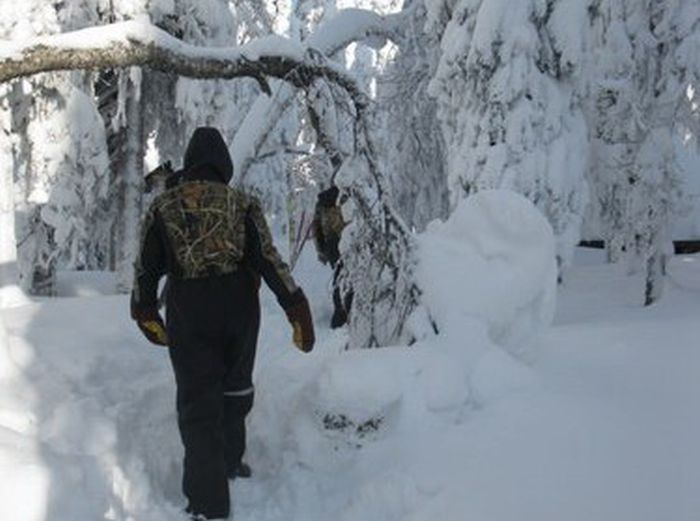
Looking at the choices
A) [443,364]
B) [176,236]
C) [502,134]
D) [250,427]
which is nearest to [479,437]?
→ [443,364]

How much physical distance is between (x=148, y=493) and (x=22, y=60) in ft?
8.17

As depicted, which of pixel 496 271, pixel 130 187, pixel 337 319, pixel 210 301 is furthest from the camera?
pixel 130 187

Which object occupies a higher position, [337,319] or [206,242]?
[206,242]

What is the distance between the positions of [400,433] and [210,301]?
1.20 meters

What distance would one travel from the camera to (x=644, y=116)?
1147 centimetres

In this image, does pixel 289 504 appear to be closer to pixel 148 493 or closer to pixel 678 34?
pixel 148 493

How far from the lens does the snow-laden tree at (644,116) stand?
10.8 metres

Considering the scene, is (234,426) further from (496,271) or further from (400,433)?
(496,271)

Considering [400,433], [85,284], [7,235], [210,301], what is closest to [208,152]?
[210,301]

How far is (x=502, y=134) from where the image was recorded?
9.03 meters

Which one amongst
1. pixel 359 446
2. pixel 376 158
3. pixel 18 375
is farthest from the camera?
pixel 376 158

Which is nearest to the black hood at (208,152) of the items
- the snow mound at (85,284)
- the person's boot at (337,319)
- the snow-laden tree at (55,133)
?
the person's boot at (337,319)

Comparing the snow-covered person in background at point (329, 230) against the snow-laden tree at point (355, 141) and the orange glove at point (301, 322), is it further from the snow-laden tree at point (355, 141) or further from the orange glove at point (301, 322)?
the orange glove at point (301, 322)

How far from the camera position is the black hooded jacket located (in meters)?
3.95
